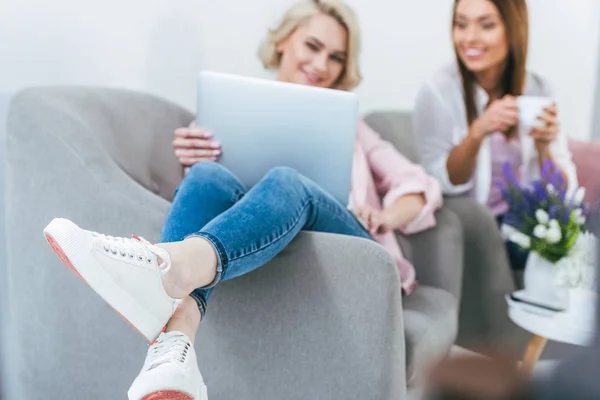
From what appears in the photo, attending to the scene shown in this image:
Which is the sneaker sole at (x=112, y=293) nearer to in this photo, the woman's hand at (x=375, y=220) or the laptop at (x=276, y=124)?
the laptop at (x=276, y=124)

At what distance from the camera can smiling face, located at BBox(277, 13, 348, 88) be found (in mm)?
1629

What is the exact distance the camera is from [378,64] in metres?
1.86

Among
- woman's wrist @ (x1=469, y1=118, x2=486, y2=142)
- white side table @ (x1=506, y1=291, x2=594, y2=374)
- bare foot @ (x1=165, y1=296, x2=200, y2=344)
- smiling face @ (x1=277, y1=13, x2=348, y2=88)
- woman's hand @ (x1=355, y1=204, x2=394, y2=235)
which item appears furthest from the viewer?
woman's wrist @ (x1=469, y1=118, x2=486, y2=142)

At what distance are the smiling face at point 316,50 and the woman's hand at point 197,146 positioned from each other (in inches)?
17.4

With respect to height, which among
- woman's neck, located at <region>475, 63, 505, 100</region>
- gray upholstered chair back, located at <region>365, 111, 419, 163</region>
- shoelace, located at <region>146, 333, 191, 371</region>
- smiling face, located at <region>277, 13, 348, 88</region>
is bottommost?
shoelace, located at <region>146, 333, 191, 371</region>

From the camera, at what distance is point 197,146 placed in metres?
1.28

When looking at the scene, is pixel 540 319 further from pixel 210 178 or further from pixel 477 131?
pixel 210 178

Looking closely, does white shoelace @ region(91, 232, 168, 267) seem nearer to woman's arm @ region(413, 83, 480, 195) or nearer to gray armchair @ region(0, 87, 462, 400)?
gray armchair @ region(0, 87, 462, 400)

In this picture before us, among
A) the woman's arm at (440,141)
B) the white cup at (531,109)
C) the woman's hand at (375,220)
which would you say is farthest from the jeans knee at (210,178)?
Answer: the white cup at (531,109)

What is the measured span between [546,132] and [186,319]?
1243 mm

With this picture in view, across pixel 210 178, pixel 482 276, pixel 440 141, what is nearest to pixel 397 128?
pixel 440 141

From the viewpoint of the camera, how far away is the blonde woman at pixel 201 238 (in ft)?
2.62

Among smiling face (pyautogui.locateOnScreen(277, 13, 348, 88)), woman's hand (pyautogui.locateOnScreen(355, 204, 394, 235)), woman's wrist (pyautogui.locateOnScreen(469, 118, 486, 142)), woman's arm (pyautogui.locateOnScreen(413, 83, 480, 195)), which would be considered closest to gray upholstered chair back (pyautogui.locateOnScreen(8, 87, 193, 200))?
smiling face (pyautogui.locateOnScreen(277, 13, 348, 88))

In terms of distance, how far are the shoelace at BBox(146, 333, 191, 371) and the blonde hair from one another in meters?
1.01
